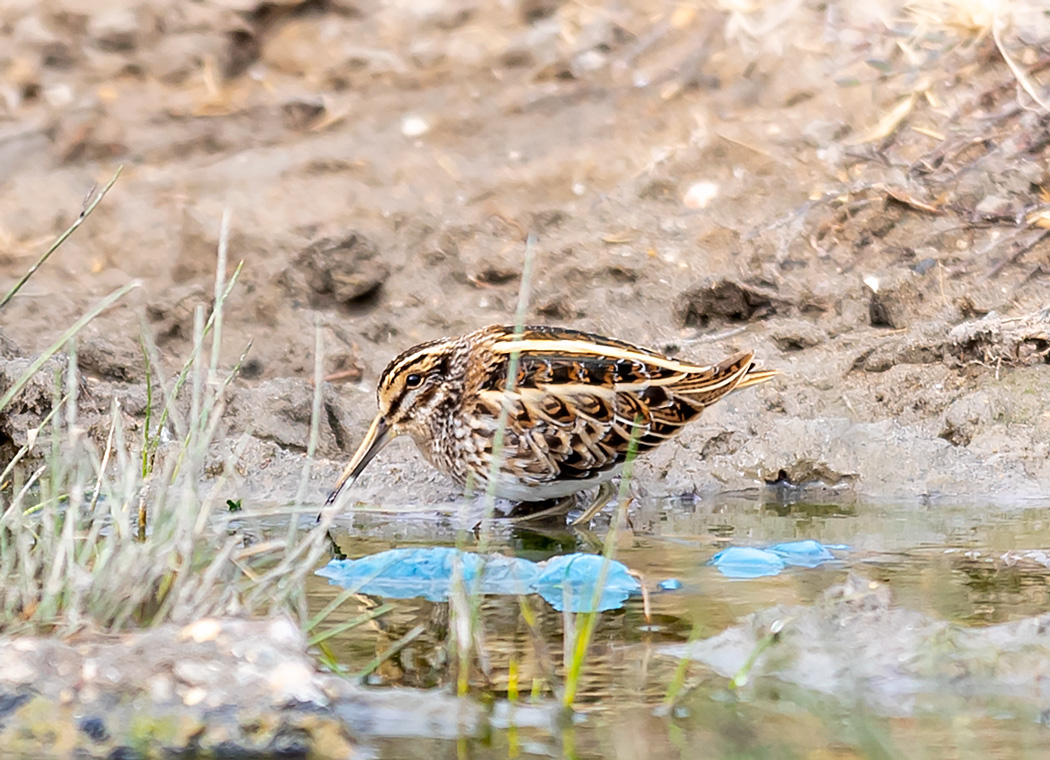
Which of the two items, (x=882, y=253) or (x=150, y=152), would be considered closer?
(x=882, y=253)

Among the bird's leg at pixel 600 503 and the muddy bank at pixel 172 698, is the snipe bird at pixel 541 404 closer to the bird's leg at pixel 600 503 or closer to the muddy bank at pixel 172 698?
the bird's leg at pixel 600 503

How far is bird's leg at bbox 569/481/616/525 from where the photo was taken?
18.1 feet

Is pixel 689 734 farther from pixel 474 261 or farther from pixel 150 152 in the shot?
pixel 150 152

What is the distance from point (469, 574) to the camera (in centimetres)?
430

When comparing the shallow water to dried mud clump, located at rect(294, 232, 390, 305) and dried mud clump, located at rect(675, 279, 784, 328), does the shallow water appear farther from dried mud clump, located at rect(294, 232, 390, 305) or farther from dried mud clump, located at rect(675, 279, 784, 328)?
dried mud clump, located at rect(294, 232, 390, 305)

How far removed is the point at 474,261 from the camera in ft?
→ 23.7

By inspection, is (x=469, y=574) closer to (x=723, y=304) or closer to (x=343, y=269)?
(x=723, y=304)

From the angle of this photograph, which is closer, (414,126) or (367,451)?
(367,451)

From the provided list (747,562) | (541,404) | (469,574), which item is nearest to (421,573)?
(469,574)

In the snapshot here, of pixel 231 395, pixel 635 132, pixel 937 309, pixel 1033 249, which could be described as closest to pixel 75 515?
pixel 231 395

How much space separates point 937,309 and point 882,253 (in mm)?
518

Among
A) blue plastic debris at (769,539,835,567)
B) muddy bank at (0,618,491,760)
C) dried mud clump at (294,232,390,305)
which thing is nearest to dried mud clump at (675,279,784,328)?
dried mud clump at (294,232,390,305)

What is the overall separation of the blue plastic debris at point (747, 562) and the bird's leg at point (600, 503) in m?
1.00

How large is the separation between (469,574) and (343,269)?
3.15 metres
